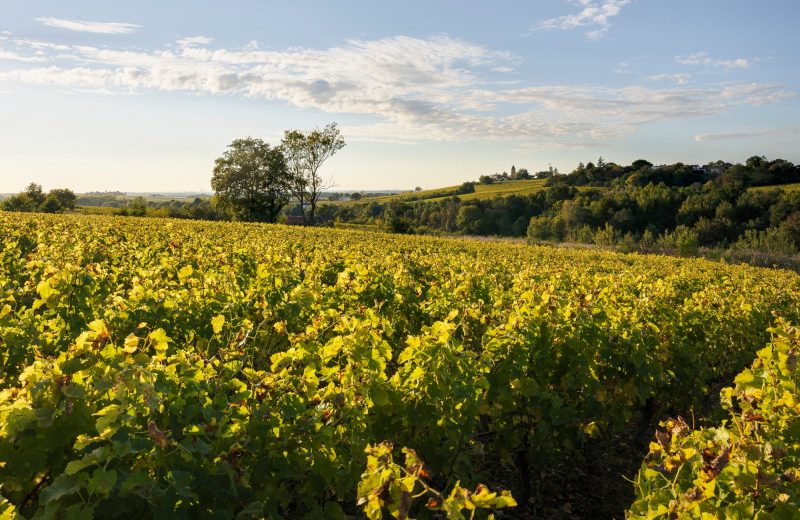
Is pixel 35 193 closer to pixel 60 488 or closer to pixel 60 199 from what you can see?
pixel 60 199

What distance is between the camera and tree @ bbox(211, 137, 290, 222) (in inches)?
2309

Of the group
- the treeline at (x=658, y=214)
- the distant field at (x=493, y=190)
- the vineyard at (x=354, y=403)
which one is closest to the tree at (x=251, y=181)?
the treeline at (x=658, y=214)

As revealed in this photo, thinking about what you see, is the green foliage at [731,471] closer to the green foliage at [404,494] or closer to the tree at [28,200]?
the green foliage at [404,494]

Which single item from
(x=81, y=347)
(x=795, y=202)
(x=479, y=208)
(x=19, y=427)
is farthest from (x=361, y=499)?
(x=479, y=208)

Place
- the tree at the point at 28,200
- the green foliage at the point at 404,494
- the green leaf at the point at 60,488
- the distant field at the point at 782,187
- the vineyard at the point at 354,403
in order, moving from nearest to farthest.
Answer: the green foliage at the point at 404,494 → the green leaf at the point at 60,488 → the vineyard at the point at 354,403 → the tree at the point at 28,200 → the distant field at the point at 782,187

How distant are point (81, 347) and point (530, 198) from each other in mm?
83944

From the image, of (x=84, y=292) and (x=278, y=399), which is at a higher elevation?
(x=84, y=292)

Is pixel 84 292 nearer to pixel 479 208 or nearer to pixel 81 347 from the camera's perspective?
pixel 81 347

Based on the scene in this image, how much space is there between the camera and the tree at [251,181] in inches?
2309

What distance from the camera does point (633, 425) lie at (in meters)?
7.71

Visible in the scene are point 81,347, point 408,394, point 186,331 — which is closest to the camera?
point 81,347

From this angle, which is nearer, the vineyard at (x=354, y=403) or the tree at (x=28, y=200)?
the vineyard at (x=354, y=403)

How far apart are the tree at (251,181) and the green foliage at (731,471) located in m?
58.2

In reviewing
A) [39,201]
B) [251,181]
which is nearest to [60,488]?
[251,181]
